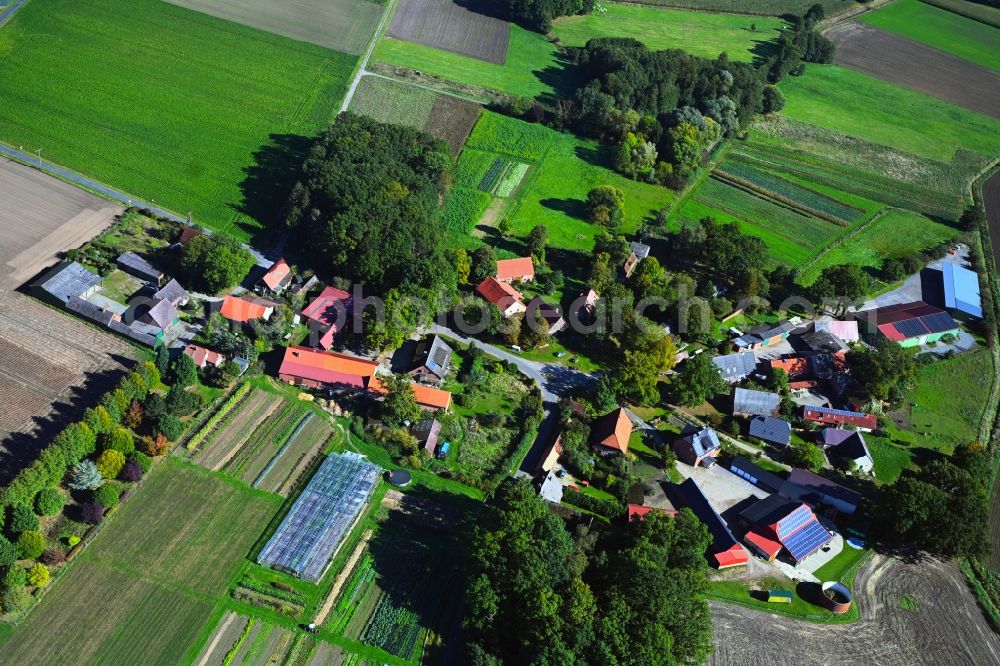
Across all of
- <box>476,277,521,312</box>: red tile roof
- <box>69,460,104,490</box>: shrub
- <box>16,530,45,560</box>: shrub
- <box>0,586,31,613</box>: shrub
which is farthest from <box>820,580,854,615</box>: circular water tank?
<box>16,530,45,560</box>: shrub

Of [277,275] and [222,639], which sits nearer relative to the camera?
[222,639]

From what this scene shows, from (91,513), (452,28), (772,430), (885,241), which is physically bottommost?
(772,430)

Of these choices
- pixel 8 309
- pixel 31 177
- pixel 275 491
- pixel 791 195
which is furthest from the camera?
pixel 791 195

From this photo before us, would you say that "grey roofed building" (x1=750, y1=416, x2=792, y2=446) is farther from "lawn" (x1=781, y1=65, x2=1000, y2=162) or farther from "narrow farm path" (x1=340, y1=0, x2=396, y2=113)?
"lawn" (x1=781, y1=65, x2=1000, y2=162)

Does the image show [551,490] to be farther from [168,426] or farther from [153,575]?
[168,426]

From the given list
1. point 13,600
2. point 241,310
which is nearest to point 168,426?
point 241,310

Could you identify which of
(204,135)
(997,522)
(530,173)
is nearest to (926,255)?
(997,522)

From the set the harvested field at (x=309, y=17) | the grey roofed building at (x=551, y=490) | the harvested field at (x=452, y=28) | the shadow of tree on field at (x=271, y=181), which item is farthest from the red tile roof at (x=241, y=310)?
the harvested field at (x=452, y=28)

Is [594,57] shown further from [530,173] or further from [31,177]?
[31,177]
